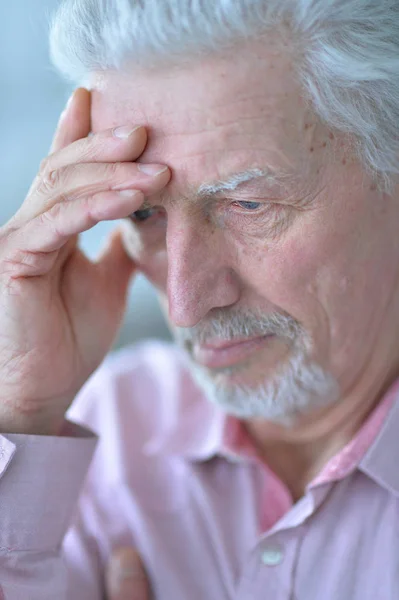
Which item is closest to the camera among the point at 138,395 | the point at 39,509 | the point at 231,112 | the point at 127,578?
the point at 231,112

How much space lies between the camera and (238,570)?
66.9 inches

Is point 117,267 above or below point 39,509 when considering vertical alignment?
above

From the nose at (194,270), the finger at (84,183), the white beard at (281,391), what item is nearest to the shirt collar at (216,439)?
the white beard at (281,391)

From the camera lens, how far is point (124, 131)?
140cm

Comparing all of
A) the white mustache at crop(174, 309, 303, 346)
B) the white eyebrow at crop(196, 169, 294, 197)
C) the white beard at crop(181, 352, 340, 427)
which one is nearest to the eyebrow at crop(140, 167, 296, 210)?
the white eyebrow at crop(196, 169, 294, 197)

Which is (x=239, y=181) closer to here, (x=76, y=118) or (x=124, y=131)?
(x=124, y=131)

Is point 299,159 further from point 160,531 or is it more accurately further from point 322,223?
point 160,531

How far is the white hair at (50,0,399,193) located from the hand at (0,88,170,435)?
16 centimetres

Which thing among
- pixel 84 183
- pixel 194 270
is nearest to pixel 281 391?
pixel 194 270

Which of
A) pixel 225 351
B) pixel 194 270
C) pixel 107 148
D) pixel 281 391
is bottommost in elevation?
pixel 281 391

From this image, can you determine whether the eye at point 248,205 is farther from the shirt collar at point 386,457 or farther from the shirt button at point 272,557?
the shirt button at point 272,557

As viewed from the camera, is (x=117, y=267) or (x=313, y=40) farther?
(x=117, y=267)

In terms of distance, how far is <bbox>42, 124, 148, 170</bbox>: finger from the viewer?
1388mm

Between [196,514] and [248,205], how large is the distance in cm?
78
